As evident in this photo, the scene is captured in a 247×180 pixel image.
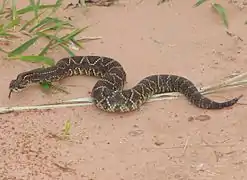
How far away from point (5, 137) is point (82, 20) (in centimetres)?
347

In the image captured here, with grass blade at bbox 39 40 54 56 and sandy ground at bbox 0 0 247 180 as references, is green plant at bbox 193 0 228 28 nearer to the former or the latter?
sandy ground at bbox 0 0 247 180

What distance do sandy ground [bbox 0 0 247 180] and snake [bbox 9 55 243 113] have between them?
12 cm

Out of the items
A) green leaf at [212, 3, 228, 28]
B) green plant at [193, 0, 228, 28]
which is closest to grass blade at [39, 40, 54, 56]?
green plant at [193, 0, 228, 28]

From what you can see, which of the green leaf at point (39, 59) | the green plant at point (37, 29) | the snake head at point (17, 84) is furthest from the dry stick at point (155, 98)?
the green plant at point (37, 29)

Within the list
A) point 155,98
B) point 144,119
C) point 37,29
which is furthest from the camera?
point 37,29

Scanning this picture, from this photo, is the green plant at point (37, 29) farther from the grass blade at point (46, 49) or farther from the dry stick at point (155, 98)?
the dry stick at point (155, 98)

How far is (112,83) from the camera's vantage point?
30.0ft

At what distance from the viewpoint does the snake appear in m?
8.69

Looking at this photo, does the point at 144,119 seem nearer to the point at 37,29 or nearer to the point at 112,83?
the point at 112,83

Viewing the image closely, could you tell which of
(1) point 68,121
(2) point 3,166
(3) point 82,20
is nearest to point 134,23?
(3) point 82,20

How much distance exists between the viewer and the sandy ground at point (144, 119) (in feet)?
24.2

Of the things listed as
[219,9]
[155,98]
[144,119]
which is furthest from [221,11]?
[144,119]

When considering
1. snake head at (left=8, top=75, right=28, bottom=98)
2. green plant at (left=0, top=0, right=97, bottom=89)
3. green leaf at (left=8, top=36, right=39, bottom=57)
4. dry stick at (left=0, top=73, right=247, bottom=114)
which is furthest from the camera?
green plant at (left=0, top=0, right=97, bottom=89)

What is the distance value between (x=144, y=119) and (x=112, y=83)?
2.95ft
